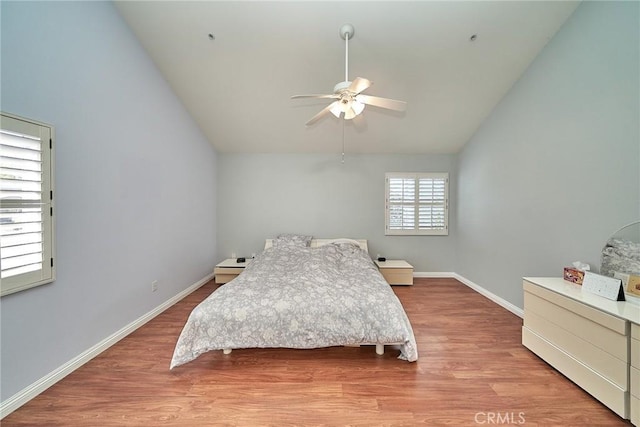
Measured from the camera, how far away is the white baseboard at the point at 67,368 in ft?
5.33

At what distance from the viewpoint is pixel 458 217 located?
4508 mm

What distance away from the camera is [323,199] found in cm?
464

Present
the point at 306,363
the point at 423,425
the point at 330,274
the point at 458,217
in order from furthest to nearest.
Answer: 1. the point at 458,217
2. the point at 330,274
3. the point at 306,363
4. the point at 423,425

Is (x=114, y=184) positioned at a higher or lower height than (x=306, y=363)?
higher

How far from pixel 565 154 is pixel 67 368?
4804 mm

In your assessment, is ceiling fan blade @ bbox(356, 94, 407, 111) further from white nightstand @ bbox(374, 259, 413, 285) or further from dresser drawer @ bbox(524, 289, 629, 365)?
white nightstand @ bbox(374, 259, 413, 285)

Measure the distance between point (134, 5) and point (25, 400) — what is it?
3.40 m

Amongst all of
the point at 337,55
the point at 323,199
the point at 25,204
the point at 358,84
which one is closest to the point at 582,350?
the point at 358,84

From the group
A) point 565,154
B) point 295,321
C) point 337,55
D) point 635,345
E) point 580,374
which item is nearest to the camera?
point 635,345

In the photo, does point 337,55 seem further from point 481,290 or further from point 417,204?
point 481,290

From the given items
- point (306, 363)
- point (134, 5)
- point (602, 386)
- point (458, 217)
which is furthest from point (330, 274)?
point (134, 5)

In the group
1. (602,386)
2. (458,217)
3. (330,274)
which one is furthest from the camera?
(458,217)

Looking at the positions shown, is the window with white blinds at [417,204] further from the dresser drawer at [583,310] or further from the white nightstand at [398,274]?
the dresser drawer at [583,310]

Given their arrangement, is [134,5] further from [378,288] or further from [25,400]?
[378,288]
